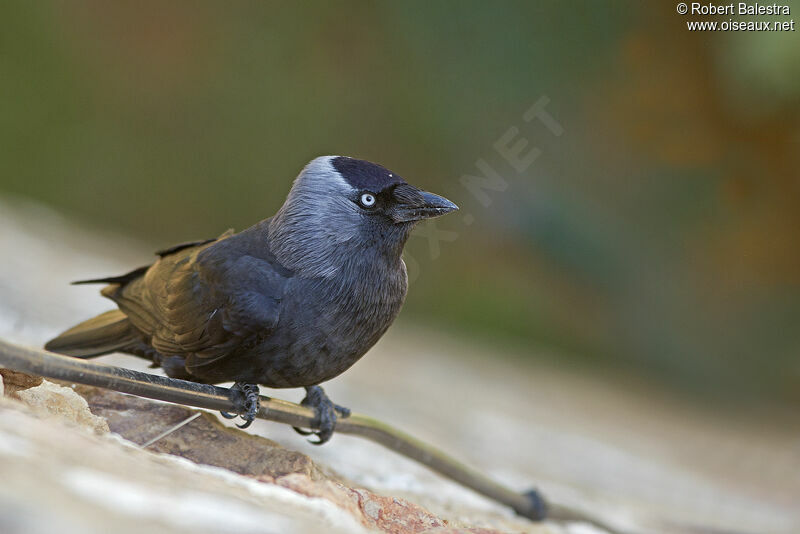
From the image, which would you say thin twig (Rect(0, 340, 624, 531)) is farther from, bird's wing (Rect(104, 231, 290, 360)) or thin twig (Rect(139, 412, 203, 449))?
Result: bird's wing (Rect(104, 231, 290, 360))

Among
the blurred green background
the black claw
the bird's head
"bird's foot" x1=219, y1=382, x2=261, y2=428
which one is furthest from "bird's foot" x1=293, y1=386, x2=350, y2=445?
the blurred green background

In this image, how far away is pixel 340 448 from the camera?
292cm

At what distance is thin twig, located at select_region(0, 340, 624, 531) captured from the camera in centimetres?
144

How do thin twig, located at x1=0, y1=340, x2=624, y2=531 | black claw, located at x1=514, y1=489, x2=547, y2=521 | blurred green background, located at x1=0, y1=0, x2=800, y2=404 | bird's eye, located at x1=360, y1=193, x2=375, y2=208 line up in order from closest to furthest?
thin twig, located at x1=0, y1=340, x2=624, y2=531
bird's eye, located at x1=360, y1=193, x2=375, y2=208
black claw, located at x1=514, y1=489, x2=547, y2=521
blurred green background, located at x1=0, y1=0, x2=800, y2=404

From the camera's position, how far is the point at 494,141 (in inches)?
236

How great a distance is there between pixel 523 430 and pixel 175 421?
9.00ft

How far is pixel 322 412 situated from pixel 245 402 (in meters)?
0.33

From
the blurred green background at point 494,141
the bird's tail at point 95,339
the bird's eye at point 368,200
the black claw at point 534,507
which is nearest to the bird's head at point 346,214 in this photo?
the bird's eye at point 368,200

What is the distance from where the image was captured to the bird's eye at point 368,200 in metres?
2.09

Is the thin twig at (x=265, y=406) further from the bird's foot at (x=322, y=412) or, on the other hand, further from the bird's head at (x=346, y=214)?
the bird's head at (x=346, y=214)

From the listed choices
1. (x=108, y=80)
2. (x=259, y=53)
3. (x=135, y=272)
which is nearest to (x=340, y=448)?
(x=135, y=272)

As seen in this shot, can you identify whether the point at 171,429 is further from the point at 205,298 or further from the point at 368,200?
the point at 368,200

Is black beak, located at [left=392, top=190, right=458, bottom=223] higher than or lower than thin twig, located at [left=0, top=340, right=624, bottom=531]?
higher

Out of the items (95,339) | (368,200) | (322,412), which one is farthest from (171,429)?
(95,339)
